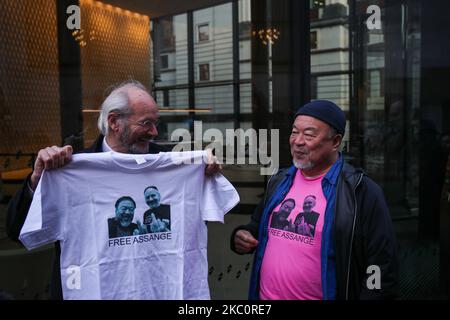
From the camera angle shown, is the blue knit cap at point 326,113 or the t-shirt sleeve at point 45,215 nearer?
the t-shirt sleeve at point 45,215

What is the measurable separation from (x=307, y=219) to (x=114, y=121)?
3.34ft

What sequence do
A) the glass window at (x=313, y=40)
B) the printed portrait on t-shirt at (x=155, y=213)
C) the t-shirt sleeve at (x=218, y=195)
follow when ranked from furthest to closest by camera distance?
the glass window at (x=313, y=40) → the t-shirt sleeve at (x=218, y=195) → the printed portrait on t-shirt at (x=155, y=213)

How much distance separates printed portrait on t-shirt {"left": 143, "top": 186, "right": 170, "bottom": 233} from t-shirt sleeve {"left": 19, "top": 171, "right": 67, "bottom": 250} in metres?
0.36

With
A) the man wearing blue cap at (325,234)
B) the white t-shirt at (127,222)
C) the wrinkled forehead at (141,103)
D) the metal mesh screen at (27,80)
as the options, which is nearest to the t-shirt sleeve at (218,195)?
the white t-shirt at (127,222)

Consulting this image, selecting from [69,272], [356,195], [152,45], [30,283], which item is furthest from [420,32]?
[30,283]

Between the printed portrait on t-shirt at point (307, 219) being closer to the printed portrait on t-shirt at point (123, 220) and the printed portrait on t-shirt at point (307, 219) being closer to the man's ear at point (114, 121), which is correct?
the printed portrait on t-shirt at point (123, 220)

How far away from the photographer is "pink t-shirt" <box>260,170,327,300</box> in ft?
6.64

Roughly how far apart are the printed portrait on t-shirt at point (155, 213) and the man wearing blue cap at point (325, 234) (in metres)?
0.41

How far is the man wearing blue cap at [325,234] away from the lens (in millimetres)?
1960

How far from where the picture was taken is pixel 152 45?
4.41 m

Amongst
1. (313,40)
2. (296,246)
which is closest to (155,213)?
(296,246)

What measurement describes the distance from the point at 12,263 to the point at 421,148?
4.04 m

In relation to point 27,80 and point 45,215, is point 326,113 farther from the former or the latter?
point 27,80

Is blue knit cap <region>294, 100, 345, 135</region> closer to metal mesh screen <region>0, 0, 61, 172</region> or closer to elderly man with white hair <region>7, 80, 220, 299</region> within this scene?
elderly man with white hair <region>7, 80, 220, 299</region>
